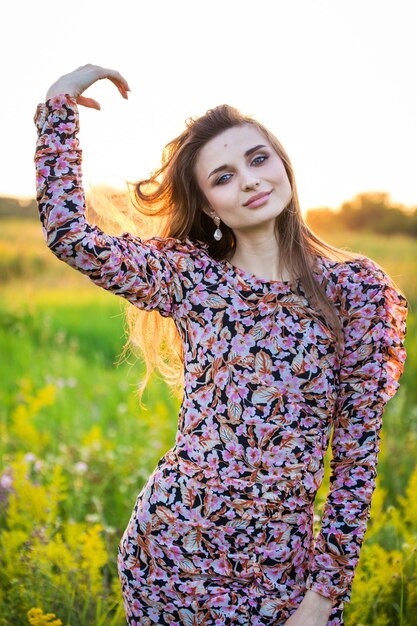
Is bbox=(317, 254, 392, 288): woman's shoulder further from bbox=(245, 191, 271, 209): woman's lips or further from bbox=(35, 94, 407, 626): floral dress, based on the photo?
bbox=(245, 191, 271, 209): woman's lips

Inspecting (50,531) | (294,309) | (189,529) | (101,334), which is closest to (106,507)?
(50,531)

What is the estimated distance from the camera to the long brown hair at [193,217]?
2094 millimetres

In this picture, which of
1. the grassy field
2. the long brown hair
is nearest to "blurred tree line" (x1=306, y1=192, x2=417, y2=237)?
the grassy field

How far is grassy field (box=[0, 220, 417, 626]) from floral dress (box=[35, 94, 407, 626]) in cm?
50

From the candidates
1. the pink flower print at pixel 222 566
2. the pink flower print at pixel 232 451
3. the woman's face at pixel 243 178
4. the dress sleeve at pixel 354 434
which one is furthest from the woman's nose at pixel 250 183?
the pink flower print at pixel 222 566

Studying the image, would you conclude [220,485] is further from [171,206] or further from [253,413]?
[171,206]

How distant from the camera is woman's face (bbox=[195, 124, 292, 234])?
2018 millimetres

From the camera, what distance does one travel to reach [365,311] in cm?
195

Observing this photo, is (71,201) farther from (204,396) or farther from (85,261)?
(204,396)

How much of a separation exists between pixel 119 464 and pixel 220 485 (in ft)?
6.88

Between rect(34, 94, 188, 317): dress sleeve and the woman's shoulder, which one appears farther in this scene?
the woman's shoulder

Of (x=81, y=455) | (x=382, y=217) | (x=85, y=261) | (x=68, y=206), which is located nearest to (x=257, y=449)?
(x=85, y=261)

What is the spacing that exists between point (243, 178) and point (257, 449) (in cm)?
76

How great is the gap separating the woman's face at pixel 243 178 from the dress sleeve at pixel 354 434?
0.35 meters
